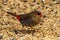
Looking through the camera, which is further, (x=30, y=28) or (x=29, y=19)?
(x=30, y=28)

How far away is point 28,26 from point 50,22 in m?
0.53

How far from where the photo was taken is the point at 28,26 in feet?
21.1

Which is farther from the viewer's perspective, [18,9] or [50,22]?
[18,9]

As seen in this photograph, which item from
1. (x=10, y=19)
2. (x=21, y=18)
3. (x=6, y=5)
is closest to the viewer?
(x=21, y=18)

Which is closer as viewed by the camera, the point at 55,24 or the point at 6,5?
the point at 55,24

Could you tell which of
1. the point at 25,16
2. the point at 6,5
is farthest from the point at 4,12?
the point at 25,16

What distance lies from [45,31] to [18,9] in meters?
0.99

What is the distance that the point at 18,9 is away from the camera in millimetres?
7180

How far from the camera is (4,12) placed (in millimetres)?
7043

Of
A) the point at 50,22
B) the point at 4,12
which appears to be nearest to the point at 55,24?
the point at 50,22

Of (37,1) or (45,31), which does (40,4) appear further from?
(45,31)

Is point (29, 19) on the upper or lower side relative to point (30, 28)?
upper

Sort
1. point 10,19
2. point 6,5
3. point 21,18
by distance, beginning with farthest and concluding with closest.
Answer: point 6,5, point 10,19, point 21,18

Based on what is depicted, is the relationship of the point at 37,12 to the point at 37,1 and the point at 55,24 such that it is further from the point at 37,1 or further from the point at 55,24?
the point at 37,1
